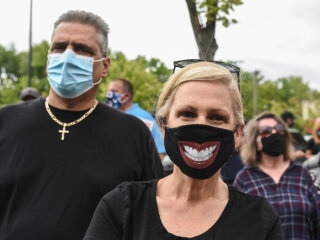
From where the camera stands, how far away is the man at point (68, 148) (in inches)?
96.3

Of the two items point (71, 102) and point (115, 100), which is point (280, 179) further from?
point (115, 100)

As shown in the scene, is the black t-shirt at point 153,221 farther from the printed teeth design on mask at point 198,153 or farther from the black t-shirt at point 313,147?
the black t-shirt at point 313,147

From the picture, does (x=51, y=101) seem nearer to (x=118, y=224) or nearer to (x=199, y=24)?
(x=118, y=224)

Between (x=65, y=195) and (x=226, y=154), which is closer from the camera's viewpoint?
(x=226, y=154)

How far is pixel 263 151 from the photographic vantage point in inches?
182

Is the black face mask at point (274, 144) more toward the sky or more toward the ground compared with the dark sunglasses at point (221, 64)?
more toward the ground

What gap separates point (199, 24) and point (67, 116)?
1.53m

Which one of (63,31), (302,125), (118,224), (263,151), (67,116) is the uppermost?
(63,31)

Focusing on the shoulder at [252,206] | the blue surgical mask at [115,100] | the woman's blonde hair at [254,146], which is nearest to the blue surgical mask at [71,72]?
the shoulder at [252,206]

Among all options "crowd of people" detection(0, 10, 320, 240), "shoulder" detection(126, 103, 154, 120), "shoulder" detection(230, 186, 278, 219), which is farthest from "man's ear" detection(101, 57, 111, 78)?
"shoulder" detection(126, 103, 154, 120)

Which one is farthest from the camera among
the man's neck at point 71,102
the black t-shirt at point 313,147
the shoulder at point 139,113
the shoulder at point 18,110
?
the black t-shirt at point 313,147

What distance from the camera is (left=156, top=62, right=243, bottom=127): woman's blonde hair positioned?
1.96m

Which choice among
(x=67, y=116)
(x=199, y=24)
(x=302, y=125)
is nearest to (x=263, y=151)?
(x=199, y=24)

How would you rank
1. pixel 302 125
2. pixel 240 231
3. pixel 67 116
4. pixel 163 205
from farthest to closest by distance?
pixel 302 125
pixel 67 116
pixel 163 205
pixel 240 231
